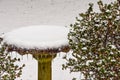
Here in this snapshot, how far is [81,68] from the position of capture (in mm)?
4664

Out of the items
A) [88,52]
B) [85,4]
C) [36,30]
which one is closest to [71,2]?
[85,4]

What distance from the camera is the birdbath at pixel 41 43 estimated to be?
4766mm

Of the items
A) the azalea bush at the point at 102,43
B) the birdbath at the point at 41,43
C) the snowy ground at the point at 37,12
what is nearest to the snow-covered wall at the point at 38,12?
the snowy ground at the point at 37,12

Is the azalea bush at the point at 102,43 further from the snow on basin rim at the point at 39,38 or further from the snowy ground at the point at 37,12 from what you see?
the snowy ground at the point at 37,12

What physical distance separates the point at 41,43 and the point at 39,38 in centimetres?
30

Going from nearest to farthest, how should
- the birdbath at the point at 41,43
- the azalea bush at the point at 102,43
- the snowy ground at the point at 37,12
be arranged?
the azalea bush at the point at 102,43
the birdbath at the point at 41,43
the snowy ground at the point at 37,12

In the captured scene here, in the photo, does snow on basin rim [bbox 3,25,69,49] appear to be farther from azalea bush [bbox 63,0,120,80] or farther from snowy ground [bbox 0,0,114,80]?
snowy ground [bbox 0,0,114,80]

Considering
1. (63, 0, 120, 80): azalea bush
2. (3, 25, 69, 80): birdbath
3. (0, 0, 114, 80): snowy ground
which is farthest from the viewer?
(0, 0, 114, 80): snowy ground

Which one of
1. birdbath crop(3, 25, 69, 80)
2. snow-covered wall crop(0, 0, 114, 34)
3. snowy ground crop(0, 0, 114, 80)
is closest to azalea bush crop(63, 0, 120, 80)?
birdbath crop(3, 25, 69, 80)

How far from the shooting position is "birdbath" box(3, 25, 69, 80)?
477 centimetres

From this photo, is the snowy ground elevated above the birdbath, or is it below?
above

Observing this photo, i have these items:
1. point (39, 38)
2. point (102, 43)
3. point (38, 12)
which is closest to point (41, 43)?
point (39, 38)

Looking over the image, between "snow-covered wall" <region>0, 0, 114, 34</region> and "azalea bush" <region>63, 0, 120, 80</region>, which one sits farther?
"snow-covered wall" <region>0, 0, 114, 34</region>

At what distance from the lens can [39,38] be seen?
16.8ft
